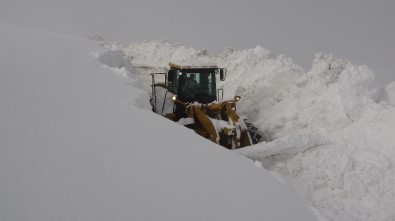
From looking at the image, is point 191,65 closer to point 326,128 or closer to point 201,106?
point 201,106

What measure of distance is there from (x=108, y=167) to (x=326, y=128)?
597cm

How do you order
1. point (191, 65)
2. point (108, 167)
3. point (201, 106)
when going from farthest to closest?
point (191, 65) → point (201, 106) → point (108, 167)

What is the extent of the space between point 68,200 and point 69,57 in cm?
608

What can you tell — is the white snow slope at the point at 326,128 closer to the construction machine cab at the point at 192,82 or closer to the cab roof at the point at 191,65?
the construction machine cab at the point at 192,82

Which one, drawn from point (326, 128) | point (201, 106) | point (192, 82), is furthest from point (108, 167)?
point (326, 128)

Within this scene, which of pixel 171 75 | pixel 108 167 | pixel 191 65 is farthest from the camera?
pixel 171 75

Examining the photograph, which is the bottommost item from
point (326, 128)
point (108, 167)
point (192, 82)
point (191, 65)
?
point (326, 128)

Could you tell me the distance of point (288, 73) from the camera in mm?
10898

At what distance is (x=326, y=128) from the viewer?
7.50 m

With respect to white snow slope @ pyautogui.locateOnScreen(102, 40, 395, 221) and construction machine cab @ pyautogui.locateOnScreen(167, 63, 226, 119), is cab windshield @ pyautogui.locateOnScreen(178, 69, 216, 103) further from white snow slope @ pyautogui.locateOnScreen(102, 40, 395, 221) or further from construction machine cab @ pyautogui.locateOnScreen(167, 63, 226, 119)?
white snow slope @ pyautogui.locateOnScreen(102, 40, 395, 221)

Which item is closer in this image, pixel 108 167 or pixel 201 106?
pixel 108 167

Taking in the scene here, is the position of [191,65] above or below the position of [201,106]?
above

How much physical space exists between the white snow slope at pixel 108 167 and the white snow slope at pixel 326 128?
1214 millimetres

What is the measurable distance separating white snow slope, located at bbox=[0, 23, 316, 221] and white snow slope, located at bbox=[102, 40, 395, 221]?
121 centimetres
